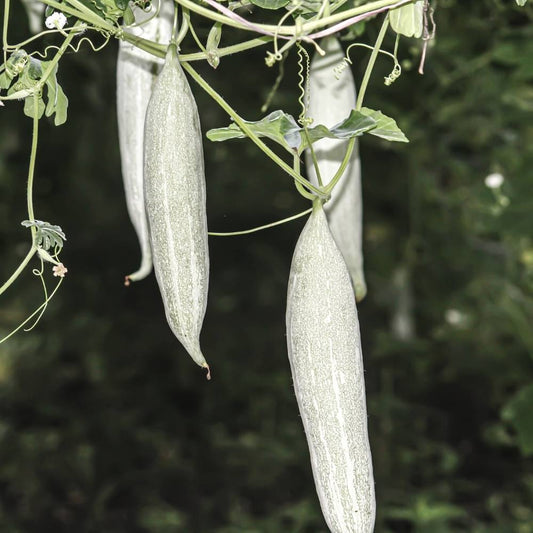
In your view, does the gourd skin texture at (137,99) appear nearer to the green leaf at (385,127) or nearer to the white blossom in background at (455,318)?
the green leaf at (385,127)

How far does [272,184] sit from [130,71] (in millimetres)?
1622

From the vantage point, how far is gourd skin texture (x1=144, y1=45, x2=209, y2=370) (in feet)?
1.25

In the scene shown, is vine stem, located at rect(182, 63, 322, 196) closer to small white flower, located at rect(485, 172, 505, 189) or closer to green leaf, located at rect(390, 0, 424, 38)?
green leaf, located at rect(390, 0, 424, 38)

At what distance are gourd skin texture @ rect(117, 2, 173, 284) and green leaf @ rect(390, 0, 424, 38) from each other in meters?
0.13

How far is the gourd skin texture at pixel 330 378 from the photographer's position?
14.8 inches

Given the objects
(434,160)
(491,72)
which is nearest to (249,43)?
(491,72)


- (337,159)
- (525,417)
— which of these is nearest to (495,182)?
(525,417)

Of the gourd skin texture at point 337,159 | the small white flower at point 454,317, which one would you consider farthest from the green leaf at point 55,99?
the small white flower at point 454,317

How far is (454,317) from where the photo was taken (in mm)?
2273

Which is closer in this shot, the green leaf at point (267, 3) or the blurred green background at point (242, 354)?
the green leaf at point (267, 3)

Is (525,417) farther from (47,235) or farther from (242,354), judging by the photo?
(242,354)

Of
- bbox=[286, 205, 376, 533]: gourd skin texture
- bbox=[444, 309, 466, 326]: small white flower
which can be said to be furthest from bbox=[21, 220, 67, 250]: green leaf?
bbox=[444, 309, 466, 326]: small white flower

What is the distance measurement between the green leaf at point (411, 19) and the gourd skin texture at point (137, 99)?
13 centimetres

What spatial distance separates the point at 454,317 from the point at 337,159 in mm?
1809
